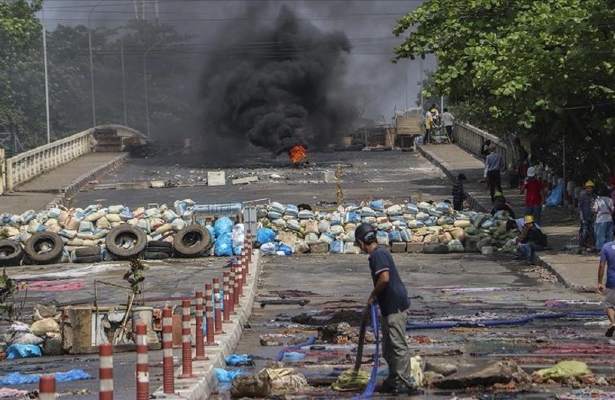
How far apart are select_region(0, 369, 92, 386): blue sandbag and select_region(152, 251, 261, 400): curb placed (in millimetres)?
1276

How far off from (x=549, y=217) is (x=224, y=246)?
30.6 ft

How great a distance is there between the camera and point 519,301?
2411 centimetres

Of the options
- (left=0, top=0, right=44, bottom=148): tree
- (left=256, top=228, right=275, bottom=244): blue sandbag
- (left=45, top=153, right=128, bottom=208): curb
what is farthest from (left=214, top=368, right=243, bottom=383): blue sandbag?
(left=0, top=0, right=44, bottom=148): tree

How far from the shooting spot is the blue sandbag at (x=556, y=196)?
42844 mm

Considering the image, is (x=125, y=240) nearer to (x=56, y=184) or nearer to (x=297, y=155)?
(x=56, y=184)

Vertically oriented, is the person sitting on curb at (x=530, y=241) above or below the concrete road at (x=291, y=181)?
below

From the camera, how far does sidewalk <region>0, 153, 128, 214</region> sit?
1836 inches

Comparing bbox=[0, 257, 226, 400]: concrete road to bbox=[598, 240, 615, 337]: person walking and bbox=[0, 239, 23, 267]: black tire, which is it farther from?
bbox=[598, 240, 615, 337]: person walking

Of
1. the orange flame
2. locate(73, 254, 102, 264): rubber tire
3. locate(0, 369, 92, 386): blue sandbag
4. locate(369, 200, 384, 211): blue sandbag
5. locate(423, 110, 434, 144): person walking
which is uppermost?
locate(423, 110, 434, 144): person walking

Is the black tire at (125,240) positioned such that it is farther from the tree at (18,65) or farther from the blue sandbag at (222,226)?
the tree at (18,65)

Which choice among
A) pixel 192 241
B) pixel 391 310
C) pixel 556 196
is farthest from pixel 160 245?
pixel 391 310

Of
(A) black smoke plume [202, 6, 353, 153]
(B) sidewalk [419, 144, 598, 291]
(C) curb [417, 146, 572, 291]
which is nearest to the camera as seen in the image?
(C) curb [417, 146, 572, 291]

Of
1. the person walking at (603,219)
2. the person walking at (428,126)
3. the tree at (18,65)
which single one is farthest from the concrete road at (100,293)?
the tree at (18,65)

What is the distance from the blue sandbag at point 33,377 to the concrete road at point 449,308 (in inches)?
73.8
